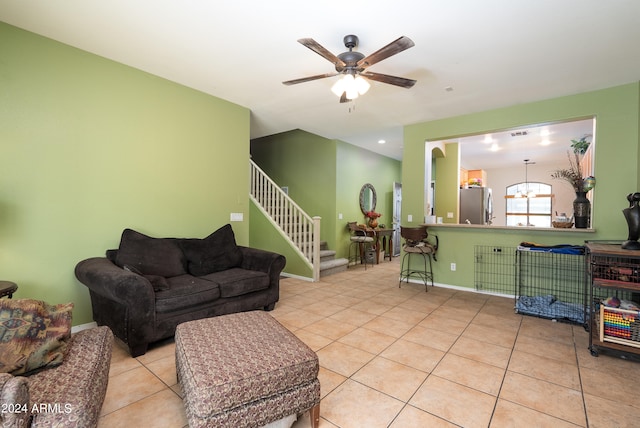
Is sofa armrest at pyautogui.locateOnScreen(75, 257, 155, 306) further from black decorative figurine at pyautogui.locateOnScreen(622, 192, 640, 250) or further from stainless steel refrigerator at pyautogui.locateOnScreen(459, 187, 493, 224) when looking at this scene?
stainless steel refrigerator at pyautogui.locateOnScreen(459, 187, 493, 224)

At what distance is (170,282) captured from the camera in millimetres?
2902

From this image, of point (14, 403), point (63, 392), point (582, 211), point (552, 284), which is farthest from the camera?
point (552, 284)

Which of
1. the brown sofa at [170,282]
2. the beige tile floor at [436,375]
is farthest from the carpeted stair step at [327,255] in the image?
the brown sofa at [170,282]

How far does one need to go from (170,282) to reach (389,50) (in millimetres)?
2867

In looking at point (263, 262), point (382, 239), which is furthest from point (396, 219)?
point (263, 262)

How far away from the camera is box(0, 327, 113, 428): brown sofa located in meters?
1.00

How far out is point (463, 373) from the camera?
2201 mm

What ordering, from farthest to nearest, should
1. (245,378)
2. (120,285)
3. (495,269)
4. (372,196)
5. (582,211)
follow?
1. (372,196)
2. (495,269)
3. (582,211)
4. (120,285)
5. (245,378)

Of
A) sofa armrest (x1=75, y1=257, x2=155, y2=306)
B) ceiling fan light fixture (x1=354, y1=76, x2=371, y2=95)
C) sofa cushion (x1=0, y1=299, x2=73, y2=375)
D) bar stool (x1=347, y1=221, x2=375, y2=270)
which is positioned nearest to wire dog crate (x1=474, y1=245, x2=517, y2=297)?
bar stool (x1=347, y1=221, x2=375, y2=270)

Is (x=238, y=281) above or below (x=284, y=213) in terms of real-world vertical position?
below

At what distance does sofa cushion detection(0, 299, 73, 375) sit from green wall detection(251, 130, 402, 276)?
410 cm

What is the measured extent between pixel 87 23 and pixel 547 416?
442 cm

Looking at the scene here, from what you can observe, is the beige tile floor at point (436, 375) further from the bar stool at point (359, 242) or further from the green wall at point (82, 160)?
the bar stool at point (359, 242)

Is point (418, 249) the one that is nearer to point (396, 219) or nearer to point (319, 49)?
point (319, 49)
